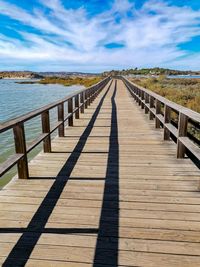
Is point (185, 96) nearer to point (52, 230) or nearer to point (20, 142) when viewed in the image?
point (20, 142)

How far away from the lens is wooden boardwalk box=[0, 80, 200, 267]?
2270 mm

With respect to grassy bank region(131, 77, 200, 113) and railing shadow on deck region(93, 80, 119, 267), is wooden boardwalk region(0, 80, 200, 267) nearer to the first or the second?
railing shadow on deck region(93, 80, 119, 267)

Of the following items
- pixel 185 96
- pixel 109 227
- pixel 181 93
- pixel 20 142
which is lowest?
pixel 109 227

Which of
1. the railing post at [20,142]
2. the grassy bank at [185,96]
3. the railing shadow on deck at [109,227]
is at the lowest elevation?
the railing shadow on deck at [109,227]

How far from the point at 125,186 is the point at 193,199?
0.92 metres

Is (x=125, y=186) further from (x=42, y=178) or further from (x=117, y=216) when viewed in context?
(x=42, y=178)

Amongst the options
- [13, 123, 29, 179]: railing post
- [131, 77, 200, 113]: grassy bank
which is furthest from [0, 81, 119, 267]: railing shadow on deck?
[131, 77, 200, 113]: grassy bank

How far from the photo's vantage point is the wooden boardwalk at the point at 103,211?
227 cm

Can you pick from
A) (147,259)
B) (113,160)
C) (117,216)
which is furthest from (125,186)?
(147,259)

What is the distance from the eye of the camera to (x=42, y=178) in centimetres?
394

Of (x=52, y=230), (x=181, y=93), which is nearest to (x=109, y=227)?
(x=52, y=230)

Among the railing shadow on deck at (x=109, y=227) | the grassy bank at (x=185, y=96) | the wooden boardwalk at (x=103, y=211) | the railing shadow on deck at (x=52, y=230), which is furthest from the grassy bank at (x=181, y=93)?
the railing shadow on deck at (x=52, y=230)

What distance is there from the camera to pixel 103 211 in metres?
2.98

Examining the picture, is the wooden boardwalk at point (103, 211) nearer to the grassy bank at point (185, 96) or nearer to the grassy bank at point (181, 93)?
the grassy bank at point (185, 96)
